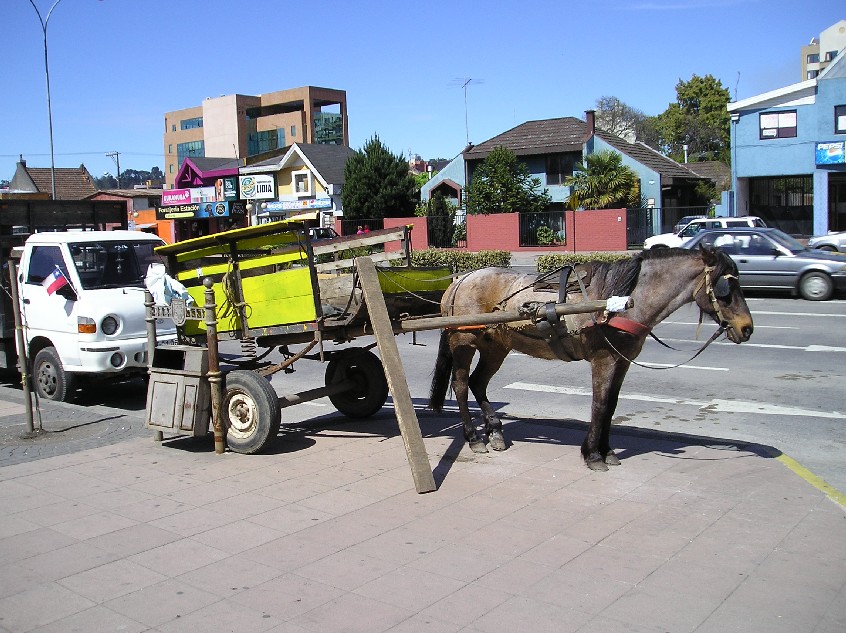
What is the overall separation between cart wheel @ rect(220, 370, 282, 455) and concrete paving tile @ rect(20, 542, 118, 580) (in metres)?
2.32

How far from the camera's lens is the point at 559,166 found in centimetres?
4866

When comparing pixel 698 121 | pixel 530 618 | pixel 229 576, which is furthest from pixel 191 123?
pixel 530 618

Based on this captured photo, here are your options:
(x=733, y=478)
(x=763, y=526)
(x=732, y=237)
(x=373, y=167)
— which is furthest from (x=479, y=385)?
(x=373, y=167)

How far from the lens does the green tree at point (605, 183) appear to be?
1665 inches

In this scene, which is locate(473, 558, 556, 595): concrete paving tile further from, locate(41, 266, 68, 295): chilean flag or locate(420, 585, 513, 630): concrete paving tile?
locate(41, 266, 68, 295): chilean flag

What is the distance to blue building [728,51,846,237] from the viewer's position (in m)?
37.3

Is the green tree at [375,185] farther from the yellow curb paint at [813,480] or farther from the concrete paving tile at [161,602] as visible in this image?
the concrete paving tile at [161,602]

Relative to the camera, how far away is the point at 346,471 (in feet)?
25.8

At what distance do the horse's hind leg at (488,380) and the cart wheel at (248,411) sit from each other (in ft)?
6.83

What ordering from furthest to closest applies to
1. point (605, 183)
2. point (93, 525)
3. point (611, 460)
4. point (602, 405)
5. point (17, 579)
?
point (605, 183), point (611, 460), point (602, 405), point (93, 525), point (17, 579)

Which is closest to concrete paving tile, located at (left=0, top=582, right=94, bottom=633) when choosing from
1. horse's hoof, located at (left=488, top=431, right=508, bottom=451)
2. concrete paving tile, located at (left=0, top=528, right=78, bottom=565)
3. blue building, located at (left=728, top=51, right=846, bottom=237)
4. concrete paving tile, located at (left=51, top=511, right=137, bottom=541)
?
concrete paving tile, located at (left=0, top=528, right=78, bottom=565)

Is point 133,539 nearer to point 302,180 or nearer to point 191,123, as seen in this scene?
point 302,180

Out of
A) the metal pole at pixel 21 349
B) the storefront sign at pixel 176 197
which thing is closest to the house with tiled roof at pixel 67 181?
the storefront sign at pixel 176 197

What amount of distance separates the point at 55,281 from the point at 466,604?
8929mm
